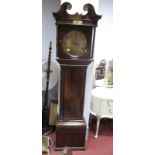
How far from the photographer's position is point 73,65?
215 cm

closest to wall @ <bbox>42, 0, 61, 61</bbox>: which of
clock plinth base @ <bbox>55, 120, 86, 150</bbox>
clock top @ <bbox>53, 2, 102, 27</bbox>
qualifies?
clock top @ <bbox>53, 2, 102, 27</bbox>

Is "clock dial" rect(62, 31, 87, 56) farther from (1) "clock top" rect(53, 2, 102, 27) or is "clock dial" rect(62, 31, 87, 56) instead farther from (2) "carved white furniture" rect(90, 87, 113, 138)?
(2) "carved white furniture" rect(90, 87, 113, 138)

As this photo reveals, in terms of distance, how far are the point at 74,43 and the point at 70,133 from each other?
97 centimetres

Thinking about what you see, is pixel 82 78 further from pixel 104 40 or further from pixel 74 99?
pixel 104 40

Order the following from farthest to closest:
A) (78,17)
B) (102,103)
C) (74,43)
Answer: (102,103), (74,43), (78,17)

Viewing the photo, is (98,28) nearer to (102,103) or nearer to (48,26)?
(48,26)

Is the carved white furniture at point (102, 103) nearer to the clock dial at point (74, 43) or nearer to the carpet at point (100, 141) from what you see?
the carpet at point (100, 141)

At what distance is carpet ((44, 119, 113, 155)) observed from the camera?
7.66ft

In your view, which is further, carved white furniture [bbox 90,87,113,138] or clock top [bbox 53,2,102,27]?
carved white furniture [bbox 90,87,113,138]

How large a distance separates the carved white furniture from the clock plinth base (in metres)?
0.39

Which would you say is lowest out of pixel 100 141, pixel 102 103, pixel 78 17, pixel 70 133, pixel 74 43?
pixel 100 141

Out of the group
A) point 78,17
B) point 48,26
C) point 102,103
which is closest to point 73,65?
point 78,17
